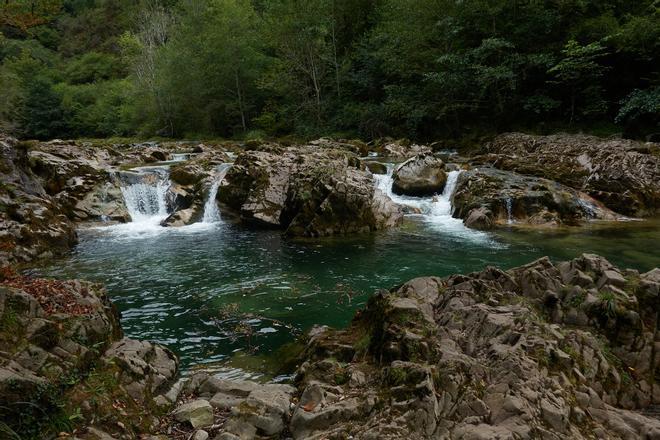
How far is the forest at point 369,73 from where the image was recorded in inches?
1043

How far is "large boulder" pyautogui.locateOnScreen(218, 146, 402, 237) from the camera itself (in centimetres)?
1609

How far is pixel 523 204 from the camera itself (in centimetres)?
1691

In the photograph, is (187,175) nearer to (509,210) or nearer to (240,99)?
(509,210)

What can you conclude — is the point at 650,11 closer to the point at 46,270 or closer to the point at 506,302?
the point at 506,302

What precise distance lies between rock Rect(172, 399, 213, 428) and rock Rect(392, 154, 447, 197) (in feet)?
53.4

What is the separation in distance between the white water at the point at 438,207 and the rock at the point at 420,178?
0.27m

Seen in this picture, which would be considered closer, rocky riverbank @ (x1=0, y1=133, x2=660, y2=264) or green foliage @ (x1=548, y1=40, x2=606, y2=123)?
rocky riverbank @ (x1=0, y1=133, x2=660, y2=264)

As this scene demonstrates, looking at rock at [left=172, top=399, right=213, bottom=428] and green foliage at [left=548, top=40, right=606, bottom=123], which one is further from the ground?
green foliage at [left=548, top=40, right=606, bottom=123]

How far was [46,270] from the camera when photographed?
11930mm

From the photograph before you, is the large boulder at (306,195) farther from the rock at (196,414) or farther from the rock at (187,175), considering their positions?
the rock at (196,414)

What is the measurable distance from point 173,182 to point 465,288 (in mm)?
16662

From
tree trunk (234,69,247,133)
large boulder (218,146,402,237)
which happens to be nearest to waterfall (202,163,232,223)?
large boulder (218,146,402,237)

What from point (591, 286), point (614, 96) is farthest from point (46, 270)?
point (614, 96)

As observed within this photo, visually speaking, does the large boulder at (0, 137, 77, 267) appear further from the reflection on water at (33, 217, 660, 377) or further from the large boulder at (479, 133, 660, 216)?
the large boulder at (479, 133, 660, 216)
